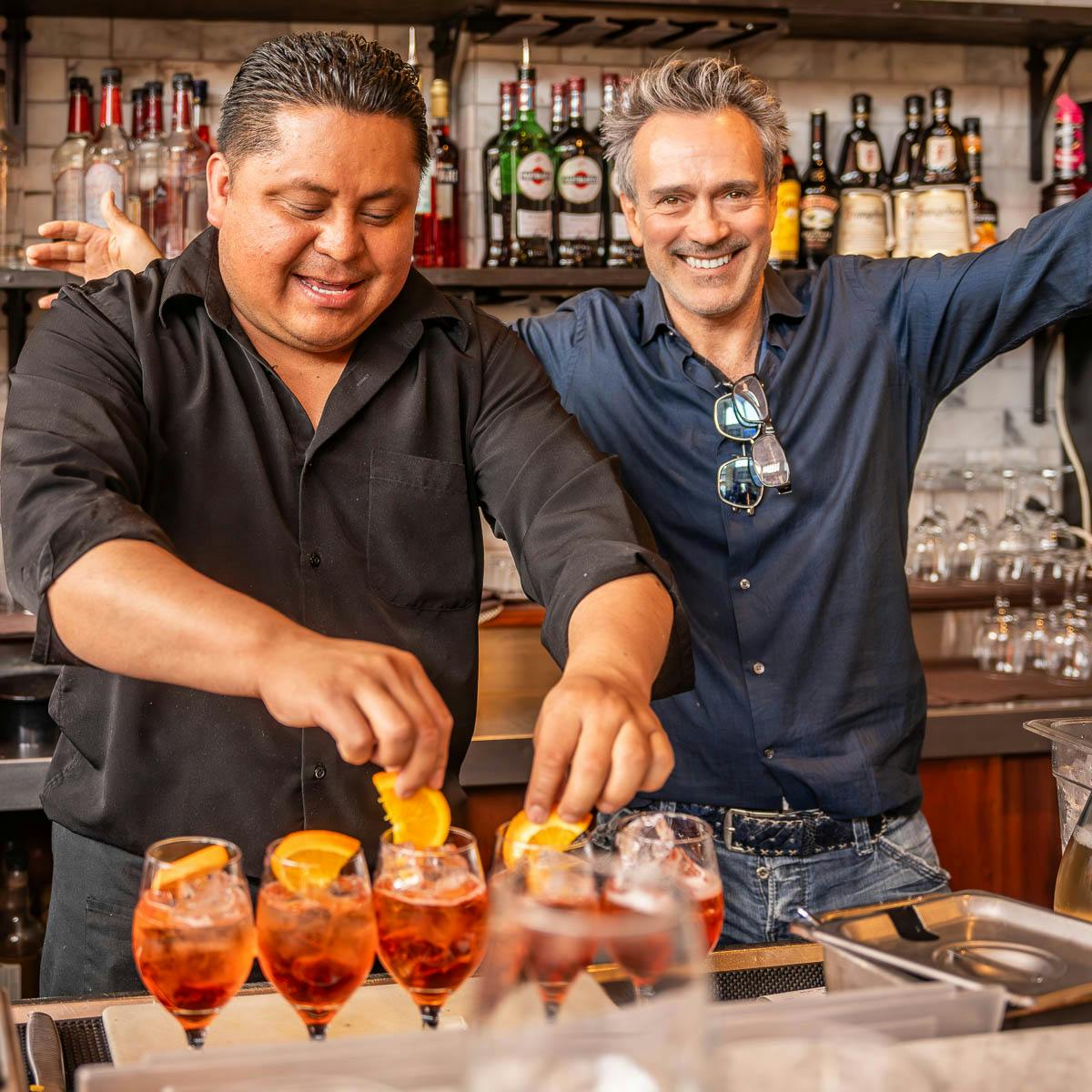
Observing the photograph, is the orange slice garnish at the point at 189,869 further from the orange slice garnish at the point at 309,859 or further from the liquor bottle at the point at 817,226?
the liquor bottle at the point at 817,226

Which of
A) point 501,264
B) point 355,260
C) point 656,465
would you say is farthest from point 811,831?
point 501,264

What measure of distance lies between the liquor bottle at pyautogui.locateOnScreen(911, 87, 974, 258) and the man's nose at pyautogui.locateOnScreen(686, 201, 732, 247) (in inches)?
52.0

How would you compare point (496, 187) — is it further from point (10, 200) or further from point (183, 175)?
point (10, 200)

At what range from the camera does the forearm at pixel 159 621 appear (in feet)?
Result: 3.59

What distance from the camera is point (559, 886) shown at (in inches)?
33.1

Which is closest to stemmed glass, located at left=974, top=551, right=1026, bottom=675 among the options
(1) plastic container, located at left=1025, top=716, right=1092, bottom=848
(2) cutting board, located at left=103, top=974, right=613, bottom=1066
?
(1) plastic container, located at left=1025, top=716, right=1092, bottom=848

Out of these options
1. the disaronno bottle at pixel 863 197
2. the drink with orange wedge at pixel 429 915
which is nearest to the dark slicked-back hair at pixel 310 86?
the drink with orange wedge at pixel 429 915

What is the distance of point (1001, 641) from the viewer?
10.4 feet

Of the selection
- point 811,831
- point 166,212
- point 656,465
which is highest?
point 166,212

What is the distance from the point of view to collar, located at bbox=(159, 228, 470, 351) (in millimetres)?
1608

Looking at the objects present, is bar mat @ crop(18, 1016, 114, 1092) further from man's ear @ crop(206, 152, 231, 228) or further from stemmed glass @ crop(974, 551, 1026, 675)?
stemmed glass @ crop(974, 551, 1026, 675)

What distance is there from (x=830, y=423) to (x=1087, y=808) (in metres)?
0.85

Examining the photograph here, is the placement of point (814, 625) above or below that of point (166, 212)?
below

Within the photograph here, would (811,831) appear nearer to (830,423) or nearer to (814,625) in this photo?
(814,625)
